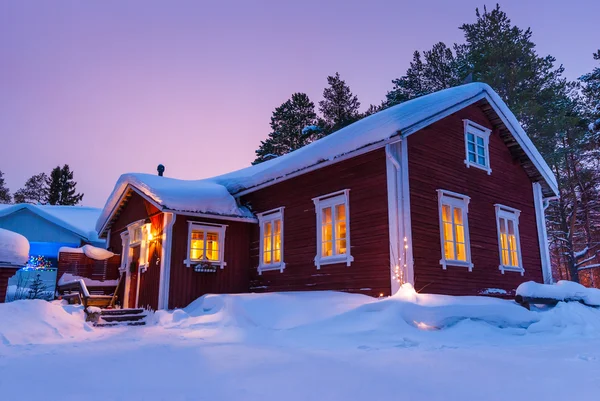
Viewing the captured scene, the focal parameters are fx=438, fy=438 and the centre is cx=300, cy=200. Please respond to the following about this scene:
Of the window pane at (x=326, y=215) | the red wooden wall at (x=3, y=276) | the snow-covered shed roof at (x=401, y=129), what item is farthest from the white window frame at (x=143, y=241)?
the window pane at (x=326, y=215)

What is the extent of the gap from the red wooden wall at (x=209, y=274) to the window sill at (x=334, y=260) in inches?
134

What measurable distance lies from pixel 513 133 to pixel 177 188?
35.2 feet

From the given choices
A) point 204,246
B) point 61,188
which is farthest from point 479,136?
Answer: point 61,188

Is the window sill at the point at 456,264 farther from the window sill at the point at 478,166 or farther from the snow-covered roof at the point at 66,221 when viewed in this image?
the snow-covered roof at the point at 66,221

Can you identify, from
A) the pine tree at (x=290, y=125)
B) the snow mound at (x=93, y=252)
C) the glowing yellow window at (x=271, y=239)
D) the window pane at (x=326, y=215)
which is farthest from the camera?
the pine tree at (x=290, y=125)

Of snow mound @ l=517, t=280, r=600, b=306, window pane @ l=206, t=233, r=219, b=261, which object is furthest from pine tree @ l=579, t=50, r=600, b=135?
window pane @ l=206, t=233, r=219, b=261

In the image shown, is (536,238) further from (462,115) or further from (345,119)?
(345,119)

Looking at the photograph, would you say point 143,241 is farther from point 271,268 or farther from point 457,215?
point 457,215

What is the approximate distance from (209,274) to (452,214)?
7323mm

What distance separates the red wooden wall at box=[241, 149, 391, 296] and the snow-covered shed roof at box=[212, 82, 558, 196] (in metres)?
0.43

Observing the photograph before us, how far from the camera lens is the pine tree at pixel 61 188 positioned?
5038 cm

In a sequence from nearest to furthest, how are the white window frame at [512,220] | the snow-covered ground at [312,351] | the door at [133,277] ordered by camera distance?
1. the snow-covered ground at [312,351]
2. the white window frame at [512,220]
3. the door at [133,277]

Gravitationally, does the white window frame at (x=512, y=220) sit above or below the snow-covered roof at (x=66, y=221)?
below

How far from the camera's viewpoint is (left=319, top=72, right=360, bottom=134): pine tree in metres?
36.9
